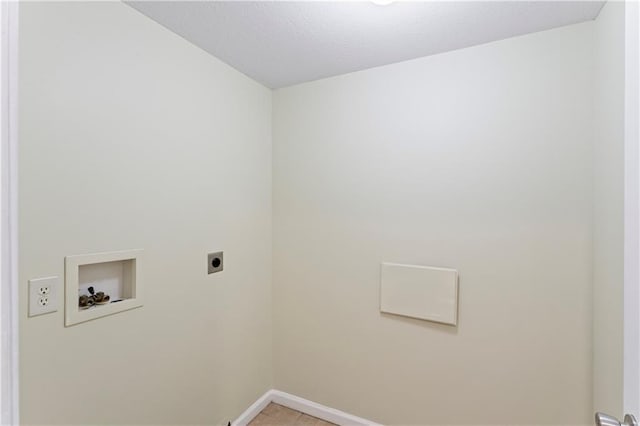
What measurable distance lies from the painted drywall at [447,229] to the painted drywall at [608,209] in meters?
0.06

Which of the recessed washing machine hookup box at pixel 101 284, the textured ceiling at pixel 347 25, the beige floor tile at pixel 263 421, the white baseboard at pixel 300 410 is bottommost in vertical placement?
the beige floor tile at pixel 263 421

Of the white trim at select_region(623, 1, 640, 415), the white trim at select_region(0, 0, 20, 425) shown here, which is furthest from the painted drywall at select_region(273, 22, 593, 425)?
the white trim at select_region(0, 0, 20, 425)

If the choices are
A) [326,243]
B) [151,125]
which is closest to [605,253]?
[326,243]

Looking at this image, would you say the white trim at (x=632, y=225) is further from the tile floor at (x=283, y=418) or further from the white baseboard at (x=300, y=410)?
the tile floor at (x=283, y=418)

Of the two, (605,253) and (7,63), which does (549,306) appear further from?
(7,63)

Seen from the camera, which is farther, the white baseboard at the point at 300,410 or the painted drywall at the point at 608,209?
the white baseboard at the point at 300,410

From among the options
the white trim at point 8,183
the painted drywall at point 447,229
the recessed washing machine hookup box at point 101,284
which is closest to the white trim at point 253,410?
the painted drywall at point 447,229

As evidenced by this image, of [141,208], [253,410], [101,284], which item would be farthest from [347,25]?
[253,410]

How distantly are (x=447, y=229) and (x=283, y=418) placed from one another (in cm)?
172

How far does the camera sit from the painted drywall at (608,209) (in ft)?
3.76

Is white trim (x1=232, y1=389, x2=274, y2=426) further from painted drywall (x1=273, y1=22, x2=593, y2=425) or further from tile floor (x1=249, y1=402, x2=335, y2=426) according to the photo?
painted drywall (x1=273, y1=22, x2=593, y2=425)

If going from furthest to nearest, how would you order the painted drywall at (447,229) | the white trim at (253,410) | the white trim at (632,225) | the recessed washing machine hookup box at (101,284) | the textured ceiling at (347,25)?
the white trim at (253,410)
the painted drywall at (447,229)
the textured ceiling at (347,25)
the recessed washing machine hookup box at (101,284)
the white trim at (632,225)

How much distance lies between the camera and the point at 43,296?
3.57 ft

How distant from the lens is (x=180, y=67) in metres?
1.60
